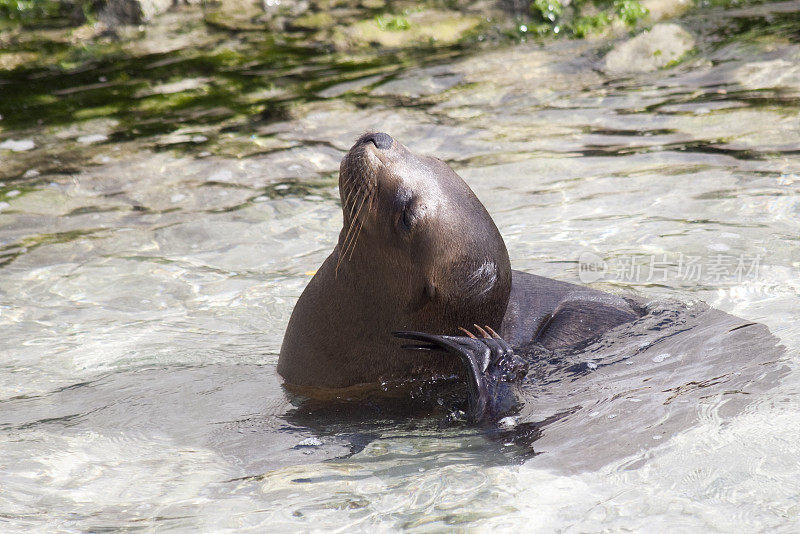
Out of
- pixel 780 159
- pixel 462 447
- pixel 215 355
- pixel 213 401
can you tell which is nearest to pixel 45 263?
pixel 215 355

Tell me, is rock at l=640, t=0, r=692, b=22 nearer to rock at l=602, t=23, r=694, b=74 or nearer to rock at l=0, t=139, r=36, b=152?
rock at l=602, t=23, r=694, b=74

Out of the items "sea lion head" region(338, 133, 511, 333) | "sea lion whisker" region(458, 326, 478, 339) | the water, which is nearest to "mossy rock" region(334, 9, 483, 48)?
the water

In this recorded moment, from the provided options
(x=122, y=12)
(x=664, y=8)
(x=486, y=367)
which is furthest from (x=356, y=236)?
(x=122, y=12)

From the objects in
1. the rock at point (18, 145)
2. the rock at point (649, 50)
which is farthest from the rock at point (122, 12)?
the rock at point (649, 50)

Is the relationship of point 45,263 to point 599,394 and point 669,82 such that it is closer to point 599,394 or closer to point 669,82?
point 599,394

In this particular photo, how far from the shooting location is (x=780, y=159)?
25.7 feet

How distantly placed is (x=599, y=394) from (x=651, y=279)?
189 centimetres

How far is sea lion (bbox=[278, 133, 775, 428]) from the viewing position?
4.71 m

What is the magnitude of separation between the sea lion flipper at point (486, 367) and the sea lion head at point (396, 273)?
18cm

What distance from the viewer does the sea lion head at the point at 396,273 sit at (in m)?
4.72

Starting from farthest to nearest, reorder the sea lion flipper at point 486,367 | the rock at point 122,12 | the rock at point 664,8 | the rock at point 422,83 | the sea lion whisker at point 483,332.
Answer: the rock at point 122,12 → the rock at point 664,8 → the rock at point 422,83 → the sea lion whisker at point 483,332 → the sea lion flipper at point 486,367

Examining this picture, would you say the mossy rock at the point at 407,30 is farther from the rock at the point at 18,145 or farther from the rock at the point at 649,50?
the rock at the point at 18,145

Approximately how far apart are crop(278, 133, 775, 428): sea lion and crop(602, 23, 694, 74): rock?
6421 millimetres

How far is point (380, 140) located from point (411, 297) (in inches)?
31.3
